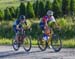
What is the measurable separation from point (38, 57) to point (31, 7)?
A: 196 ft

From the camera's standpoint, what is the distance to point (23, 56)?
50.0ft

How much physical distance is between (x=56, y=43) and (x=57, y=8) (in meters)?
60.2

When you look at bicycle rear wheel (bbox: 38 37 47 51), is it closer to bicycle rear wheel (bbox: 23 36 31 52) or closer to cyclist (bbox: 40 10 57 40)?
cyclist (bbox: 40 10 57 40)

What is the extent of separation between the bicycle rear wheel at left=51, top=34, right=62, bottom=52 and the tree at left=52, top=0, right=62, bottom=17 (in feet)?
193

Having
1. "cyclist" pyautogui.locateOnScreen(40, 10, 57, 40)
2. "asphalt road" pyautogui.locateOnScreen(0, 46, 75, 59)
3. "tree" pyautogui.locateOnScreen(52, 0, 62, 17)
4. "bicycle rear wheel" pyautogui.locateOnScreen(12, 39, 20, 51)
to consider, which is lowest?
"asphalt road" pyautogui.locateOnScreen(0, 46, 75, 59)

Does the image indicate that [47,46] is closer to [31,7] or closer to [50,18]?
[50,18]

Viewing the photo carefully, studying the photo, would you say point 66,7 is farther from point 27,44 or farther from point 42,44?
point 27,44

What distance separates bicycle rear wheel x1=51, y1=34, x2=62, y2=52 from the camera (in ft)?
53.0

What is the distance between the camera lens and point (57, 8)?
250ft

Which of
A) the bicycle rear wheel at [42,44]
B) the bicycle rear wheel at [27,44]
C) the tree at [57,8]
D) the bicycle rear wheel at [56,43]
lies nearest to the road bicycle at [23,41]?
the bicycle rear wheel at [27,44]

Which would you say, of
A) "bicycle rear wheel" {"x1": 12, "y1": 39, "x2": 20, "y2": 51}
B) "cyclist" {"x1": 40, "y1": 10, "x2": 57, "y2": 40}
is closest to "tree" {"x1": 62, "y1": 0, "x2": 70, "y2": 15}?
"bicycle rear wheel" {"x1": 12, "y1": 39, "x2": 20, "y2": 51}

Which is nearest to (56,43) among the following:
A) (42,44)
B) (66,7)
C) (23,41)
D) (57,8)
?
(42,44)

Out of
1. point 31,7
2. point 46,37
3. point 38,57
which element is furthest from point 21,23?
point 31,7

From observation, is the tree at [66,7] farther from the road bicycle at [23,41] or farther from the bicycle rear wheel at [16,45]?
the road bicycle at [23,41]
